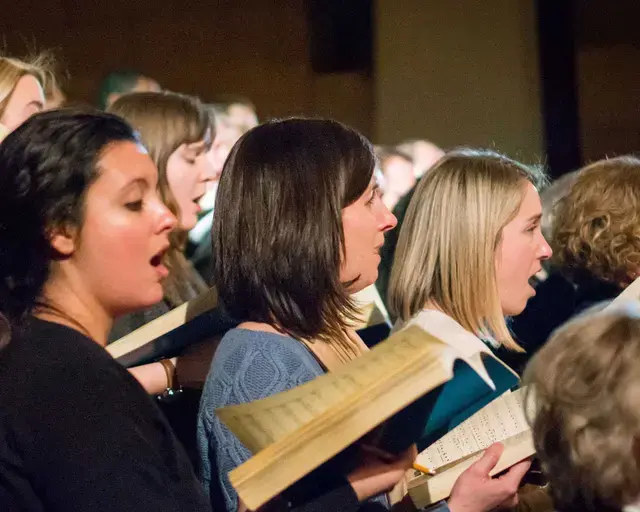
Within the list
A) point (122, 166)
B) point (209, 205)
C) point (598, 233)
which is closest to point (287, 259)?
point (122, 166)

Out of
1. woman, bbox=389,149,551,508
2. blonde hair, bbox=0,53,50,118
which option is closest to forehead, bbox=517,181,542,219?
woman, bbox=389,149,551,508

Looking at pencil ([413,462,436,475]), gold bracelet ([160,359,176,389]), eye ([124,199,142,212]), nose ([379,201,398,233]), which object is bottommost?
gold bracelet ([160,359,176,389])

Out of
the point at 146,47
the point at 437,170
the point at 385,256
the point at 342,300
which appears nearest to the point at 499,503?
the point at 342,300

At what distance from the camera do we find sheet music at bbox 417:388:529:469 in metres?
1.25

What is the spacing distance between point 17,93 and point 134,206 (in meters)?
0.94

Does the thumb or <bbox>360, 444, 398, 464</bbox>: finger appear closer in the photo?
<bbox>360, 444, 398, 464</bbox>: finger

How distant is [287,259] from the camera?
1221 millimetres

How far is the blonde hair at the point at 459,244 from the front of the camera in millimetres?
1590

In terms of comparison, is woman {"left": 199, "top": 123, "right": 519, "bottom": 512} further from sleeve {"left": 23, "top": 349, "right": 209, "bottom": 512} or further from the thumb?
sleeve {"left": 23, "top": 349, "right": 209, "bottom": 512}

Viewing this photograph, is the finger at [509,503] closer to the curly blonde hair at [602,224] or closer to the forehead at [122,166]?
the forehead at [122,166]

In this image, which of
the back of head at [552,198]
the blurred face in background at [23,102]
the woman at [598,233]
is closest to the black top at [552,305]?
the woman at [598,233]

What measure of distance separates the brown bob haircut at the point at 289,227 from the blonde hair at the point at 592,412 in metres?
0.35

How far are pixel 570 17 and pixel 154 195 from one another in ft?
11.2

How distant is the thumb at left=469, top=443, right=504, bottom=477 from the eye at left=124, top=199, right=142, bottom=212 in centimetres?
52
